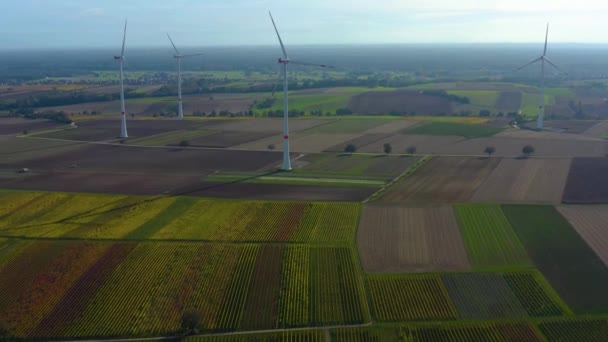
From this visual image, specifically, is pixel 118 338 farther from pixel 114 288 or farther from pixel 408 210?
pixel 408 210

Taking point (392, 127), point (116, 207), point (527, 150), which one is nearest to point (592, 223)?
point (527, 150)

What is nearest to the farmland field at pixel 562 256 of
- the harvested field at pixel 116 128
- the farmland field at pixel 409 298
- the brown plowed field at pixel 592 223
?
the brown plowed field at pixel 592 223

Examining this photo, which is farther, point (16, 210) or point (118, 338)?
point (16, 210)

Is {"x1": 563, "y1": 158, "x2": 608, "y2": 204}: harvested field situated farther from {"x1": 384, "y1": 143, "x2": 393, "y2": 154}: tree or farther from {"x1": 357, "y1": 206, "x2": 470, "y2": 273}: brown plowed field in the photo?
{"x1": 384, "y1": 143, "x2": 393, "y2": 154}: tree

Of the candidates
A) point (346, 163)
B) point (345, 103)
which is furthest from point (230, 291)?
point (345, 103)

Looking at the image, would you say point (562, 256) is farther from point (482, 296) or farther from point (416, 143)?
point (416, 143)
